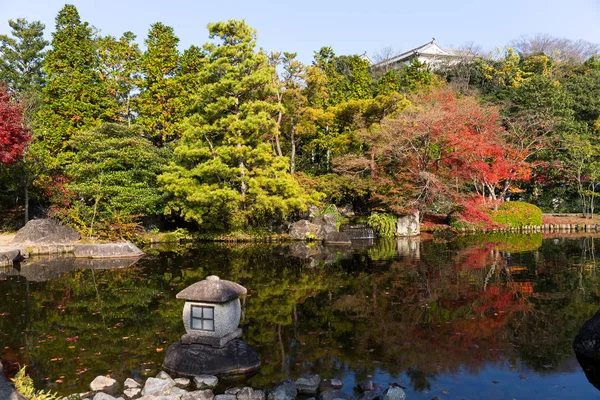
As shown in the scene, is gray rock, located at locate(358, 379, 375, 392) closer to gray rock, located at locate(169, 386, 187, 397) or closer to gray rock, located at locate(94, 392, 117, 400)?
gray rock, located at locate(169, 386, 187, 397)

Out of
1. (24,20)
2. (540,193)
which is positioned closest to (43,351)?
(540,193)

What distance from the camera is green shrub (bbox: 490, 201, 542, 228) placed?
71.4 feet

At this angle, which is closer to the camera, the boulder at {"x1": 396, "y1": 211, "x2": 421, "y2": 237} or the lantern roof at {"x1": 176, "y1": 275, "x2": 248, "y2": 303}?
the lantern roof at {"x1": 176, "y1": 275, "x2": 248, "y2": 303}

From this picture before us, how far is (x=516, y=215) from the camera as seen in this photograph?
22016 mm

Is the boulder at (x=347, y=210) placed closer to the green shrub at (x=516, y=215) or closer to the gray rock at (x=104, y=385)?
the green shrub at (x=516, y=215)

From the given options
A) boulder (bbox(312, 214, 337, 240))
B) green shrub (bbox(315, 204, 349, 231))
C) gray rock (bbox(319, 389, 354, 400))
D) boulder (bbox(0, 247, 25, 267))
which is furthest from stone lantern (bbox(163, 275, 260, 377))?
green shrub (bbox(315, 204, 349, 231))

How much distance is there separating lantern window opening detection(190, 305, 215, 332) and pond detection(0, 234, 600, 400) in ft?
2.48

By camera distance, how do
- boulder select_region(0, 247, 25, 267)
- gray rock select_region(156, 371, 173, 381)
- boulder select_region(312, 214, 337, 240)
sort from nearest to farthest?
gray rock select_region(156, 371, 173, 381) < boulder select_region(0, 247, 25, 267) < boulder select_region(312, 214, 337, 240)

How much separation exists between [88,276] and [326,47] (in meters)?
20.5

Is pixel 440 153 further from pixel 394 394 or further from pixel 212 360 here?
pixel 394 394

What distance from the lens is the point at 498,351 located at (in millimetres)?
6223

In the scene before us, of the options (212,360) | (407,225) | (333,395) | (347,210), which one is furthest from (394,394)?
(347,210)

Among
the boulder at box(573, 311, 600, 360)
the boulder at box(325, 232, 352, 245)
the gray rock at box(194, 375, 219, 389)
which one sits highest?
the boulder at box(325, 232, 352, 245)

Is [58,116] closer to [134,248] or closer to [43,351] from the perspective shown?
[134,248]
